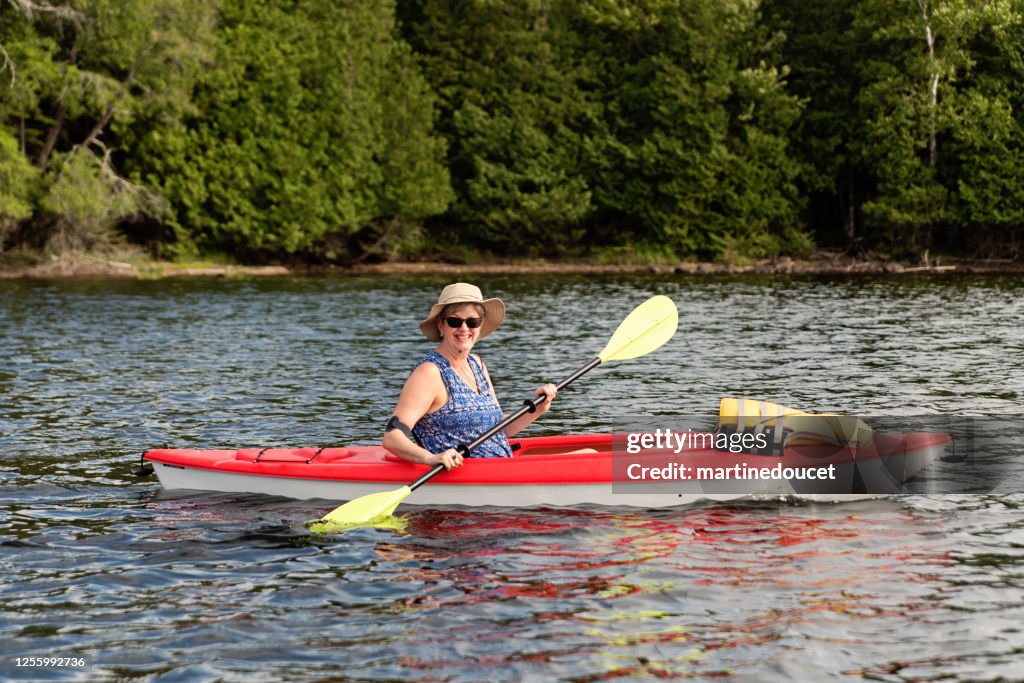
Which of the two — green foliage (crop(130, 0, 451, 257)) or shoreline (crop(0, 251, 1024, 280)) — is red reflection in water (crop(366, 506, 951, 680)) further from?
green foliage (crop(130, 0, 451, 257))

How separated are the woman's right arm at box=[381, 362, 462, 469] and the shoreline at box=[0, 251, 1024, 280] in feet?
94.2

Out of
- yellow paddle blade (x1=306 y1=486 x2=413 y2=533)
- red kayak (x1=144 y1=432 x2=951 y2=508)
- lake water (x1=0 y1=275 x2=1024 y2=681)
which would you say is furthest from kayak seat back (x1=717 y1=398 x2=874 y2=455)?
yellow paddle blade (x1=306 y1=486 x2=413 y2=533)

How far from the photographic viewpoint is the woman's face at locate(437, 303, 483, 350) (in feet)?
24.8

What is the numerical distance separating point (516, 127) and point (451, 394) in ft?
126

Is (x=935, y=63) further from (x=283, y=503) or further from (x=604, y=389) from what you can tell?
(x=283, y=503)

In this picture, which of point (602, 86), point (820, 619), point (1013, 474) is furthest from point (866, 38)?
point (820, 619)

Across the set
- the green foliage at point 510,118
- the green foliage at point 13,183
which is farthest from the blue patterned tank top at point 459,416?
the green foliage at point 510,118

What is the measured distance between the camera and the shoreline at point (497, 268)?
1395 inches

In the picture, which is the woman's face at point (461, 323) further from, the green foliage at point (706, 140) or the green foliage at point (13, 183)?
the green foliage at point (706, 140)

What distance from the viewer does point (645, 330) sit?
9.50 metres

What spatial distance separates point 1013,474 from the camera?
9016mm

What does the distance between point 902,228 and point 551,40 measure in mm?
15023

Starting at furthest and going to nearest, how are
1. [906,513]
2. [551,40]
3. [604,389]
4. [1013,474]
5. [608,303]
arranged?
[551,40], [608,303], [604,389], [1013,474], [906,513]

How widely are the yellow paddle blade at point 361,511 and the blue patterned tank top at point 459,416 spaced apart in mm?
447
